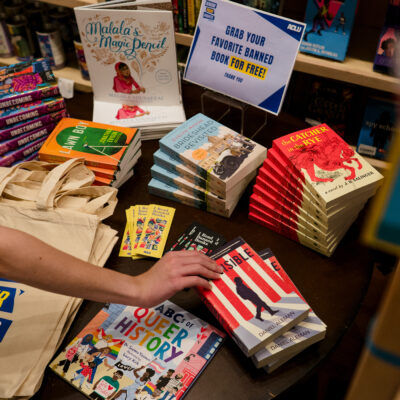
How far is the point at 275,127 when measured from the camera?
1737 millimetres

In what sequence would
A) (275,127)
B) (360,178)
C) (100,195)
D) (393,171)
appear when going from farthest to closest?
(275,127)
(100,195)
(360,178)
(393,171)

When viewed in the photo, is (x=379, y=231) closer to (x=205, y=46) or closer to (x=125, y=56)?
(x=205, y=46)

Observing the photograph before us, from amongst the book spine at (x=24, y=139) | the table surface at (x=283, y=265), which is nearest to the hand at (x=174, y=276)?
the table surface at (x=283, y=265)

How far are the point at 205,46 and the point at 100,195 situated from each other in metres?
0.68

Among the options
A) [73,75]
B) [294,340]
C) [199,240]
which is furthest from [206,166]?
[73,75]

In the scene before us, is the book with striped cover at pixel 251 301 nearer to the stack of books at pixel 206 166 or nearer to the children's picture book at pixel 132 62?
the stack of books at pixel 206 166

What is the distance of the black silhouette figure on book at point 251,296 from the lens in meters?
1.00

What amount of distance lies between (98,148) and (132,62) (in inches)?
17.9

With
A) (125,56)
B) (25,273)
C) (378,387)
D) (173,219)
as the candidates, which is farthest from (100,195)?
(378,387)

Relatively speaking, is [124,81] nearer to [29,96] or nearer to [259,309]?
[29,96]

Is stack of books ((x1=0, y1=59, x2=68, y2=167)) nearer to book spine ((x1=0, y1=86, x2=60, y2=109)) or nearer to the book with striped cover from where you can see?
book spine ((x1=0, y1=86, x2=60, y2=109))

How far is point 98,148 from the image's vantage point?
4.71 ft

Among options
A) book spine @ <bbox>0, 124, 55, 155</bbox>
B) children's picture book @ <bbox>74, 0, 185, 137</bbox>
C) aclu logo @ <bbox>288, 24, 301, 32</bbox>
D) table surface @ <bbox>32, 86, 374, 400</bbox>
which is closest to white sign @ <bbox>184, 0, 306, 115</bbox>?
aclu logo @ <bbox>288, 24, 301, 32</bbox>

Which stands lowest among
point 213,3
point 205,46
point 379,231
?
point 205,46
